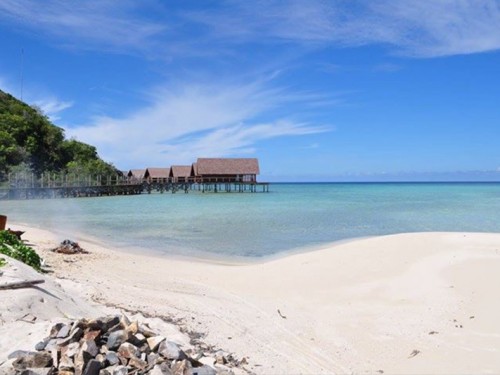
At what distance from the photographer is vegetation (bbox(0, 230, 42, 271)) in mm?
7160

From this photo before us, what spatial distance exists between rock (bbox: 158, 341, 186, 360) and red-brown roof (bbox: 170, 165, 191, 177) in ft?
218

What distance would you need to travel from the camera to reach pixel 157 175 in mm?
75625

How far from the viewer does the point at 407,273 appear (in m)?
8.98

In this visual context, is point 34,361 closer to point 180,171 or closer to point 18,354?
point 18,354

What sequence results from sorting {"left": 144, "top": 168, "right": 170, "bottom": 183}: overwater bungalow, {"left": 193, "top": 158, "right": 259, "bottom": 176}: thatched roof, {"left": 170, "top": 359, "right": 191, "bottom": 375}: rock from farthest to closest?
1. {"left": 144, "top": 168, "right": 170, "bottom": 183}: overwater bungalow
2. {"left": 193, "top": 158, "right": 259, "bottom": 176}: thatched roof
3. {"left": 170, "top": 359, "right": 191, "bottom": 375}: rock

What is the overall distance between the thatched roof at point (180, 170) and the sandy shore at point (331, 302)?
194 ft

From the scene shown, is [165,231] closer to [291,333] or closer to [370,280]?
[370,280]

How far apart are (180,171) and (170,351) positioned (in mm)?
68611

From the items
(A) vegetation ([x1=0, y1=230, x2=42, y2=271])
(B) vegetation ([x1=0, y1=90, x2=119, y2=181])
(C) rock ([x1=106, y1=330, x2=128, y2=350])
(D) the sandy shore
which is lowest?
(D) the sandy shore

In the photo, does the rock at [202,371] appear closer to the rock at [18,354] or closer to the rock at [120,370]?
the rock at [120,370]

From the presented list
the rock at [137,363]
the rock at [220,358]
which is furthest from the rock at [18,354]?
the rock at [220,358]

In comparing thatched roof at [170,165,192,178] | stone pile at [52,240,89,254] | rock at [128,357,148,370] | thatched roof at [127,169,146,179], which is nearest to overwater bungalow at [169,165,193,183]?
thatched roof at [170,165,192,178]

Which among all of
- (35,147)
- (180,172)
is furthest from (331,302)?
(180,172)

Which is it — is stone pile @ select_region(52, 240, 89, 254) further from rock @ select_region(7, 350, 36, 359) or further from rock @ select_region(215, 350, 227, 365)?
rock @ select_region(215, 350, 227, 365)
